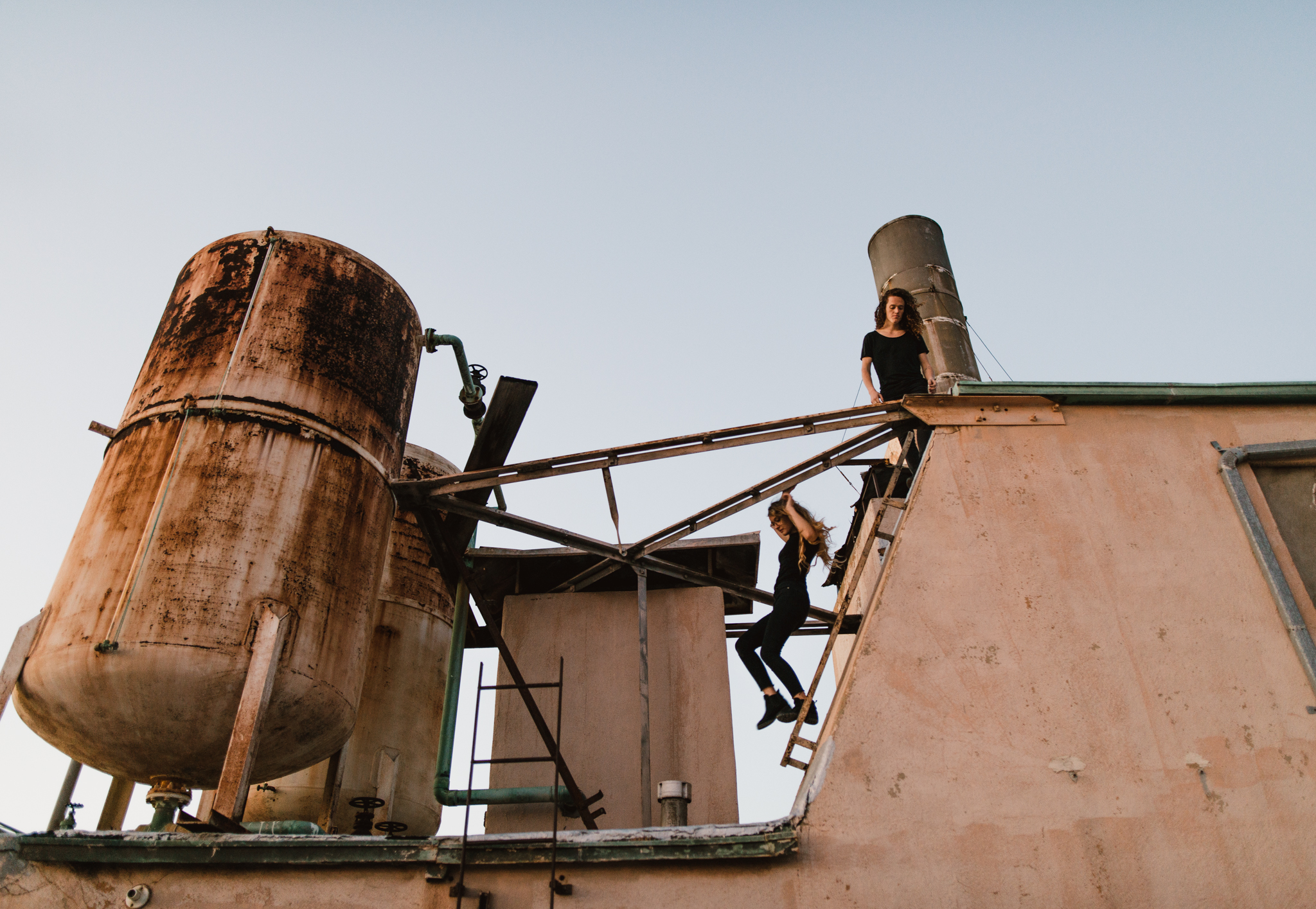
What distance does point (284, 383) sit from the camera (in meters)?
7.18

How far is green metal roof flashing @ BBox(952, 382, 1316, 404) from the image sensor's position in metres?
6.39

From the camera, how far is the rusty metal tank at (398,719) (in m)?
8.93

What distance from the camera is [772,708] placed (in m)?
6.28

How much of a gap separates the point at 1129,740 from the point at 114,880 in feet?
19.0

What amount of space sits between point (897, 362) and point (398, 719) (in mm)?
6273

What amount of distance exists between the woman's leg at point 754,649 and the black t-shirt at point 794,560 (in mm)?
305

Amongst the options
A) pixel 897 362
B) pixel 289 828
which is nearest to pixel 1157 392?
pixel 897 362

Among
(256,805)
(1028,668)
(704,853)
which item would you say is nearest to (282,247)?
(256,805)

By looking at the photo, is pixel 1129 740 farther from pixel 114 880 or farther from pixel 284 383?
pixel 284 383

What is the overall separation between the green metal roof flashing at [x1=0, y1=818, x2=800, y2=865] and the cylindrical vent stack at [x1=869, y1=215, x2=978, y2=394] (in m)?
8.74

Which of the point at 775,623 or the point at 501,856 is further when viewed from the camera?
the point at 775,623

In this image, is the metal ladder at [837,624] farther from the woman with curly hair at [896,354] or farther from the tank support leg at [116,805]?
the tank support leg at [116,805]

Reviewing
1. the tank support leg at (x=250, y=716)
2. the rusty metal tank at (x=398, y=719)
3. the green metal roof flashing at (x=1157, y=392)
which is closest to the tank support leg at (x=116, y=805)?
the rusty metal tank at (x=398, y=719)

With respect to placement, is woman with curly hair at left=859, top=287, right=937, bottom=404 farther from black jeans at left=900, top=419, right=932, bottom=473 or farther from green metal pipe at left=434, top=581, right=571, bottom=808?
green metal pipe at left=434, top=581, right=571, bottom=808
